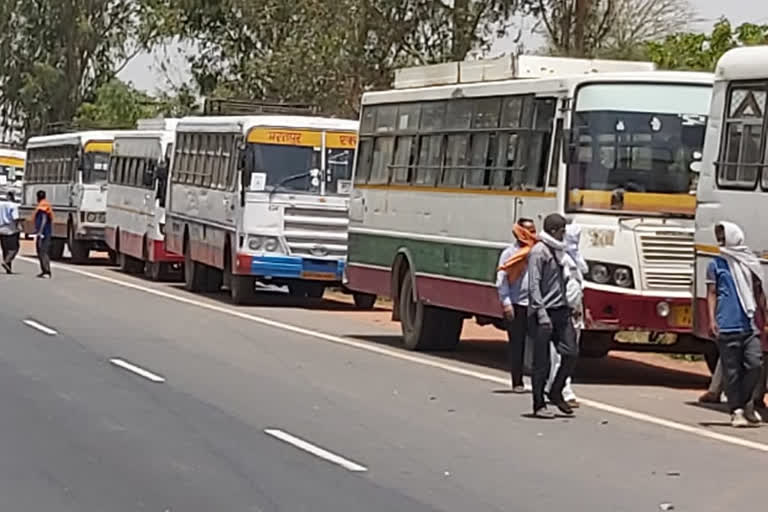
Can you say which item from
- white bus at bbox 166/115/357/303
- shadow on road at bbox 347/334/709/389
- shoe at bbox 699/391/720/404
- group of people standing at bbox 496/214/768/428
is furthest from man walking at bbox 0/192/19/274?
shoe at bbox 699/391/720/404

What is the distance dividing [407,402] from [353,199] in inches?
309

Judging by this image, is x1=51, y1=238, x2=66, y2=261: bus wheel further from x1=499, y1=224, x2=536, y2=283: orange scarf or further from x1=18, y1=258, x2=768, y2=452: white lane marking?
x1=499, y1=224, x2=536, y2=283: orange scarf

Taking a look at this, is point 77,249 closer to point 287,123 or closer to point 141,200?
point 141,200

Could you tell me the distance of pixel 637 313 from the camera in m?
17.1

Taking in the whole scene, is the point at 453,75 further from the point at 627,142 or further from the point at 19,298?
the point at 19,298

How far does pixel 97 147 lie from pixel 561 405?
29.6 meters

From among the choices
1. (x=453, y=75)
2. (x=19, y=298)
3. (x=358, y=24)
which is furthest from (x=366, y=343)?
(x=358, y=24)

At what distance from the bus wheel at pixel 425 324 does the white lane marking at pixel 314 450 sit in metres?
7.70

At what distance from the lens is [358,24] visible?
38500mm

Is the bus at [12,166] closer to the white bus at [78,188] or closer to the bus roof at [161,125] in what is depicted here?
the white bus at [78,188]

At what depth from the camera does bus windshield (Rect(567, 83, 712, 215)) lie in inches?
693

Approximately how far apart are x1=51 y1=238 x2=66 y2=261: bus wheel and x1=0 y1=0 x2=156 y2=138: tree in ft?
88.3

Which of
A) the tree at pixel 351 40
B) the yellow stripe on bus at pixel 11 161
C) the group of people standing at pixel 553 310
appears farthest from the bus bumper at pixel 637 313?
the yellow stripe on bus at pixel 11 161

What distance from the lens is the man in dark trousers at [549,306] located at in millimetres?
14922
